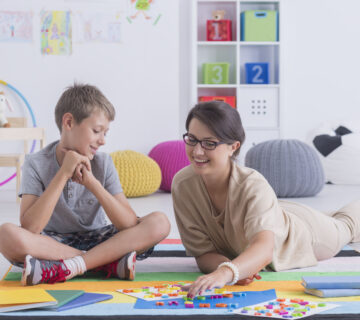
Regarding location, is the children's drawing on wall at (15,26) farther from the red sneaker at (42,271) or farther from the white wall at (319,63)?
the red sneaker at (42,271)

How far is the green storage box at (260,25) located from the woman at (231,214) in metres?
2.89

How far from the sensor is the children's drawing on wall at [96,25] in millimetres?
4539

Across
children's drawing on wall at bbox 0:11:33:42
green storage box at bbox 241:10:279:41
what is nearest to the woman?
green storage box at bbox 241:10:279:41

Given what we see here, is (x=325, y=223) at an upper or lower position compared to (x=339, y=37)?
lower

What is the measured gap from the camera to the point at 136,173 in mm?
3873

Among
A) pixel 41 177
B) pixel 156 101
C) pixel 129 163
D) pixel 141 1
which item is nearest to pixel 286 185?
pixel 129 163

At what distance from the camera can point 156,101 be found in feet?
15.4

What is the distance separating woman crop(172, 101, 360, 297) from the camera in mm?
1645

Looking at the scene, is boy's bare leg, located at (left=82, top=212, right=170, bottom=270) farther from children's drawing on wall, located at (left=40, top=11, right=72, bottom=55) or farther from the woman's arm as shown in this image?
children's drawing on wall, located at (left=40, top=11, right=72, bottom=55)

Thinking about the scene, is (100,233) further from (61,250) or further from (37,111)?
(37,111)

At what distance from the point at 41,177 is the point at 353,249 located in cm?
116

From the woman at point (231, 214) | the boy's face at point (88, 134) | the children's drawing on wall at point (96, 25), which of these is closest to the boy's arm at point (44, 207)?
the boy's face at point (88, 134)

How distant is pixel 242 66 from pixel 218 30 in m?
0.37

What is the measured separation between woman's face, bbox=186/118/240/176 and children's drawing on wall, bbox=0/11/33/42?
123 inches
